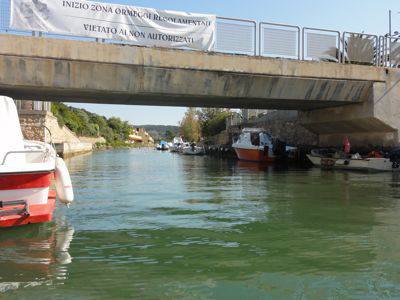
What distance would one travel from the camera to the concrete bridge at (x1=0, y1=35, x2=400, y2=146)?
17.9 meters

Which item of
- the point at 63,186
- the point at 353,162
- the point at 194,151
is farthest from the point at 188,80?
the point at 194,151

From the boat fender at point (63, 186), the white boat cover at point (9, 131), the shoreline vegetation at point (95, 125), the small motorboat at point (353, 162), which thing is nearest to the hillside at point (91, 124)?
the shoreline vegetation at point (95, 125)

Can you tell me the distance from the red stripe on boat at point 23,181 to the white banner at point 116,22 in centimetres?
1073

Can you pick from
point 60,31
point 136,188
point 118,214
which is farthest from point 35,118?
point 118,214

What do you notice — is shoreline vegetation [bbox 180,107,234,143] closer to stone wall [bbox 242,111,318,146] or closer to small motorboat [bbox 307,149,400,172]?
stone wall [bbox 242,111,318,146]

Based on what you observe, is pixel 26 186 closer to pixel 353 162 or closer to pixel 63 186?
pixel 63 186

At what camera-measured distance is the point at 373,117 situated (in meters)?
24.0

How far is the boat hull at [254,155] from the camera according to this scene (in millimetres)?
35219

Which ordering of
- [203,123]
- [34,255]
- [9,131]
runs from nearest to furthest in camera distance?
[34,255] → [9,131] → [203,123]

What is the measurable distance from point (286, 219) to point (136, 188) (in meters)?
7.92

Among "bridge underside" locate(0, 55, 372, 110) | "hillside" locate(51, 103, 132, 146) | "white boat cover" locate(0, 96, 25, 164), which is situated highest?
"hillside" locate(51, 103, 132, 146)

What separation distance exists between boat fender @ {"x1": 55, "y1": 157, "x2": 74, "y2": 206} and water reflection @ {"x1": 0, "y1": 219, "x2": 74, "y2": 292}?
52 cm

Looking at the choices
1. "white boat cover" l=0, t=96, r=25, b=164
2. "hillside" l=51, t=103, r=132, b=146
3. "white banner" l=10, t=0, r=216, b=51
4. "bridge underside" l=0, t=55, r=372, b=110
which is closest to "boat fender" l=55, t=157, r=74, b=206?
"white boat cover" l=0, t=96, r=25, b=164

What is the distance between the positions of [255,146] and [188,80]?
1680cm
